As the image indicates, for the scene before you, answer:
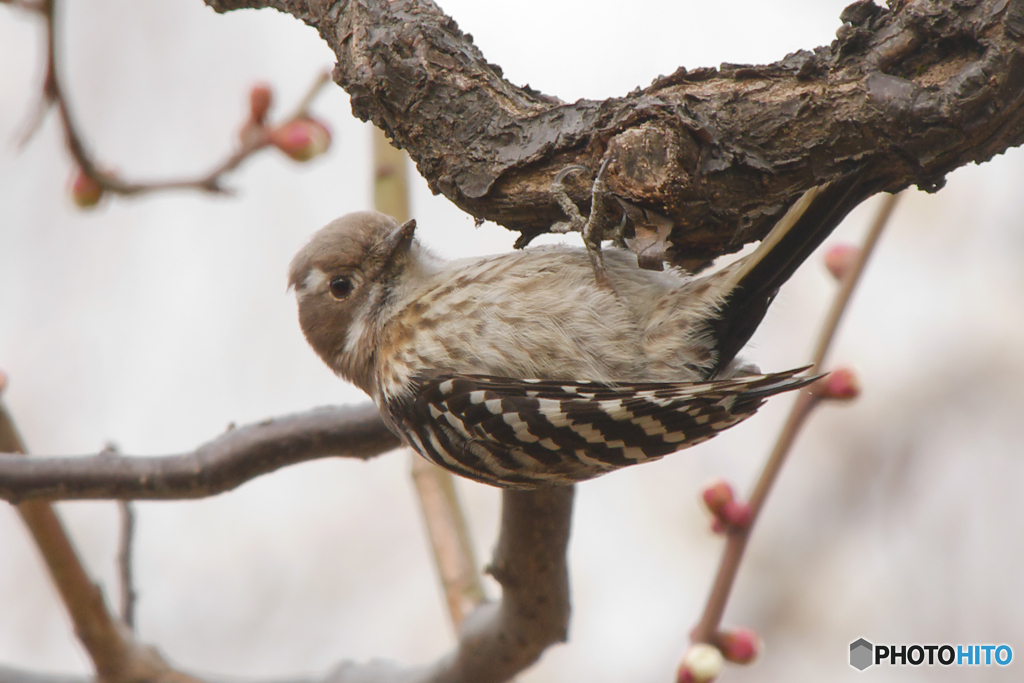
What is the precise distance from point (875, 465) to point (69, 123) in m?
4.47

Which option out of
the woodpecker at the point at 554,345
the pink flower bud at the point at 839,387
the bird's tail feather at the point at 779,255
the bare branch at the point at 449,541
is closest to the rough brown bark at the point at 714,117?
the bird's tail feather at the point at 779,255

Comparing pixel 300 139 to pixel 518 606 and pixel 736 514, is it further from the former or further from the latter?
pixel 736 514

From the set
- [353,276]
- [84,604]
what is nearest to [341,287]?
[353,276]

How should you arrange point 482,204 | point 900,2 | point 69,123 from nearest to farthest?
point 900,2, point 482,204, point 69,123

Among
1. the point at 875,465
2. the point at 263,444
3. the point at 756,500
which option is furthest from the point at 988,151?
the point at 875,465

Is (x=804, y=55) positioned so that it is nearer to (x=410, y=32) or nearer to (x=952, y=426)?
(x=410, y=32)

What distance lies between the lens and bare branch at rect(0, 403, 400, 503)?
2.27 meters

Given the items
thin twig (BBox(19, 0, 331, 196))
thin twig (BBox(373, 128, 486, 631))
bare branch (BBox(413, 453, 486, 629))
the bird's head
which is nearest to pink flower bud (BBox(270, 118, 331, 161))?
thin twig (BBox(19, 0, 331, 196))

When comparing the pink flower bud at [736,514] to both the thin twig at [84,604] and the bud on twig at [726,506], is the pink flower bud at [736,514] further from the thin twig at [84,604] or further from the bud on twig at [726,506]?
the thin twig at [84,604]

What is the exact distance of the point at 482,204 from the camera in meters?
1.84

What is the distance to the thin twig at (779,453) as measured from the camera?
2287 mm

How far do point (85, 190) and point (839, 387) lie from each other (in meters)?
2.79

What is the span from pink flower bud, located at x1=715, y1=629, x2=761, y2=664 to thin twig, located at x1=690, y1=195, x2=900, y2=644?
39 mm

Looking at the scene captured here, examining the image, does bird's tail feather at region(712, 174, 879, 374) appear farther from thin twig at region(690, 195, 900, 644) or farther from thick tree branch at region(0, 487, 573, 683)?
thick tree branch at region(0, 487, 573, 683)
